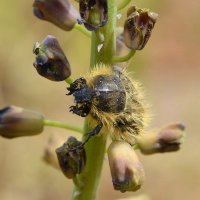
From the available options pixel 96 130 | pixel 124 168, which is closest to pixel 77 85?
pixel 96 130

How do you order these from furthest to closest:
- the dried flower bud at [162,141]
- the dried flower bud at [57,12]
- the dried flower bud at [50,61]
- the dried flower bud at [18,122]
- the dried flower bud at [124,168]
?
the dried flower bud at [162,141] < the dried flower bud at [18,122] < the dried flower bud at [57,12] < the dried flower bud at [50,61] < the dried flower bud at [124,168]

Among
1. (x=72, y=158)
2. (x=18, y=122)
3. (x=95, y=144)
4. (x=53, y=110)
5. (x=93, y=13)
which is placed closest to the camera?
(x=93, y=13)

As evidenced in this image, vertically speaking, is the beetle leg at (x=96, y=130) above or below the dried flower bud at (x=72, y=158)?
above

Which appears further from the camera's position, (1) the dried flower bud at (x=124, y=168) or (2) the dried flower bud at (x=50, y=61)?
(2) the dried flower bud at (x=50, y=61)

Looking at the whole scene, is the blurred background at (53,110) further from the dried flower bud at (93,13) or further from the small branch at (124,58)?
the dried flower bud at (93,13)

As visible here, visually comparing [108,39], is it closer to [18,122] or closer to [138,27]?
[138,27]

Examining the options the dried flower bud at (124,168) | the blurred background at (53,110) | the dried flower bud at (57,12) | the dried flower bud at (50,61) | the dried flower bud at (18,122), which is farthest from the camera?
the blurred background at (53,110)

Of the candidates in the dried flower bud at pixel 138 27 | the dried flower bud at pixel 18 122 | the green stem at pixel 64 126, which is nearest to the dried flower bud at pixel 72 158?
the green stem at pixel 64 126

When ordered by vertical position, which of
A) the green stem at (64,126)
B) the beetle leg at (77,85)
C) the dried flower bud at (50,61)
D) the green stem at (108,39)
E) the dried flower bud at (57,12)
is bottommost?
the green stem at (64,126)
